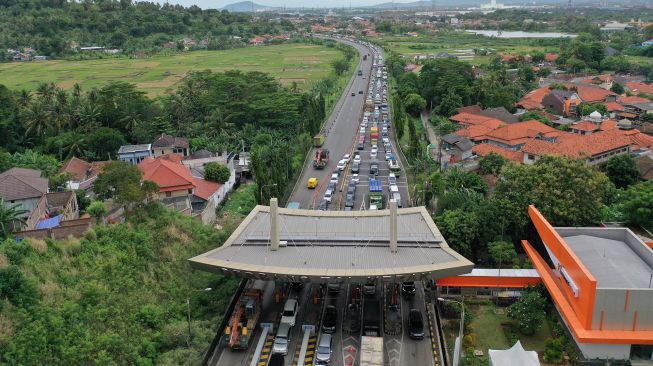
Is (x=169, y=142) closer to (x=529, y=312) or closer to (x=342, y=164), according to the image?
(x=342, y=164)

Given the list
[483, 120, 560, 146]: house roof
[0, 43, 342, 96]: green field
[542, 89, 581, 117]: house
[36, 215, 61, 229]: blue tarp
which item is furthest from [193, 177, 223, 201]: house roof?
[542, 89, 581, 117]: house

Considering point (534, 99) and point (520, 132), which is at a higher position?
point (520, 132)

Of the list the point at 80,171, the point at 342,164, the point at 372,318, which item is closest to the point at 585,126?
the point at 342,164

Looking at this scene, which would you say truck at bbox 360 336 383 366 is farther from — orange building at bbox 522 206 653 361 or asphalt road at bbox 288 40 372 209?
asphalt road at bbox 288 40 372 209

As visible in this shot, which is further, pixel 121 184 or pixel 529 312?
pixel 121 184

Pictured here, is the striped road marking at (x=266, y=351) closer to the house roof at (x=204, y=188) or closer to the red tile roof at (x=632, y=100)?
the house roof at (x=204, y=188)

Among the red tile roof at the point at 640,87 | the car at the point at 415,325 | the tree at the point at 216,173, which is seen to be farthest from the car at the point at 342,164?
the red tile roof at the point at 640,87
